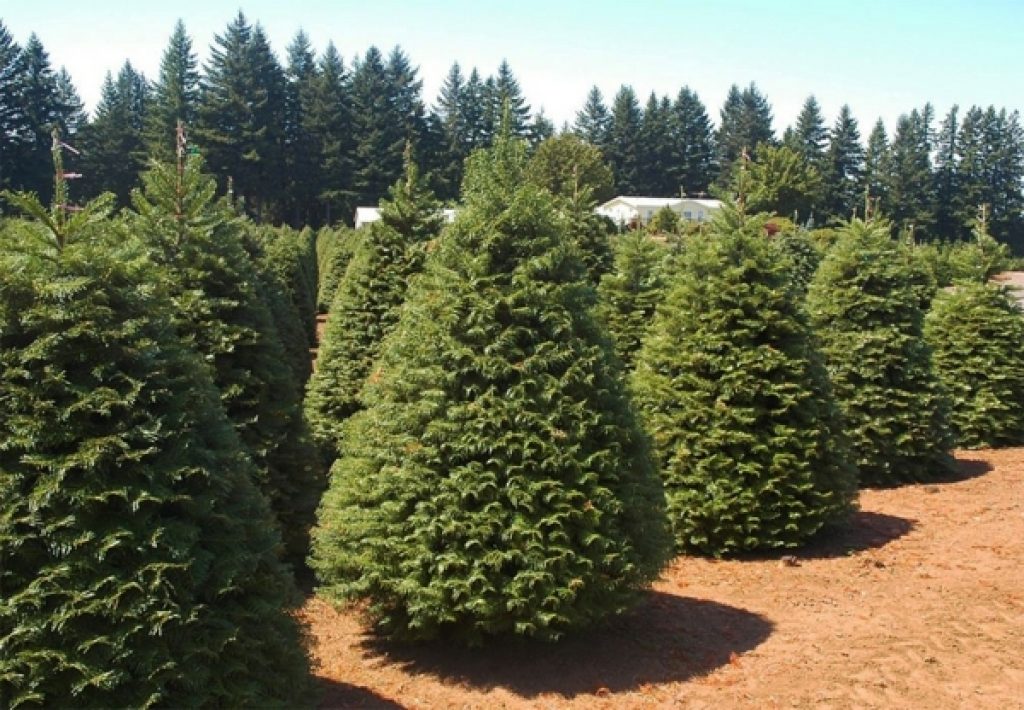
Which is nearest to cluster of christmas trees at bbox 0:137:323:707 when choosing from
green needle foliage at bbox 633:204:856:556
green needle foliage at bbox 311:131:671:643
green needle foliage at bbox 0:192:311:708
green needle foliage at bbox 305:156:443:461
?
green needle foliage at bbox 0:192:311:708

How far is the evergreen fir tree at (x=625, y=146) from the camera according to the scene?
275ft

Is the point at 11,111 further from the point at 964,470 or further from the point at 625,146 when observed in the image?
the point at 964,470

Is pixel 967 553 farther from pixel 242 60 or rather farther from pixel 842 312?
pixel 242 60

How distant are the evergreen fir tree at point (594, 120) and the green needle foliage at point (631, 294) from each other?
7778 cm

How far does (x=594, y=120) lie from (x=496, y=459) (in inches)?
3429

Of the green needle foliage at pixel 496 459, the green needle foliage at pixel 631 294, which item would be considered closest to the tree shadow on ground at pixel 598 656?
the green needle foliage at pixel 496 459

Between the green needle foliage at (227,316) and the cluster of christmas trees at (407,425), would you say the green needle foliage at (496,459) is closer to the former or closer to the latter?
the cluster of christmas trees at (407,425)


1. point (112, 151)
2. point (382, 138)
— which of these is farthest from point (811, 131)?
point (112, 151)

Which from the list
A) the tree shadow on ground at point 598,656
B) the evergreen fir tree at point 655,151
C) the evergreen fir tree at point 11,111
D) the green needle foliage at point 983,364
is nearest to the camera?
the tree shadow on ground at point 598,656

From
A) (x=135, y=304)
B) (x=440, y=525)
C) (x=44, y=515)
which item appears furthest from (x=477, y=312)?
(x=44, y=515)

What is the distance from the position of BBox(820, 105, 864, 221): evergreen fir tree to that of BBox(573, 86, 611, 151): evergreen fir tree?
21.1 m

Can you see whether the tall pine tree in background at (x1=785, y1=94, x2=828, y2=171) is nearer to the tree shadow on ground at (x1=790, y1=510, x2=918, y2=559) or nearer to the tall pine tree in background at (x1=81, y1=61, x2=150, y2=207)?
the tall pine tree in background at (x1=81, y1=61, x2=150, y2=207)

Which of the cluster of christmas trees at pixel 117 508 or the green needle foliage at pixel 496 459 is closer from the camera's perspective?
the cluster of christmas trees at pixel 117 508

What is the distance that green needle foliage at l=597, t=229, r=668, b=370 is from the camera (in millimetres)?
11758
